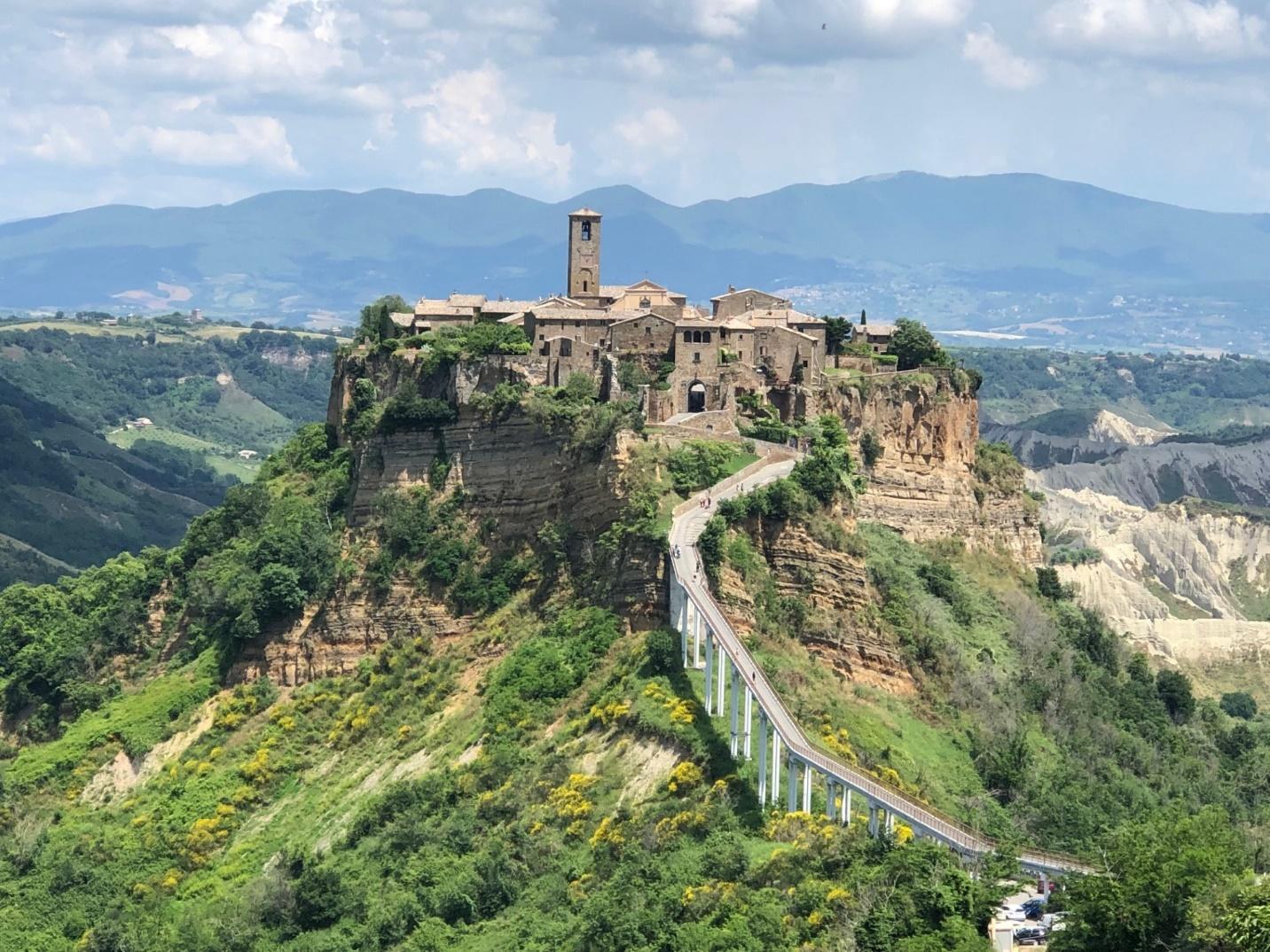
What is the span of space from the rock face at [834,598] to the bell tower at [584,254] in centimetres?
2025

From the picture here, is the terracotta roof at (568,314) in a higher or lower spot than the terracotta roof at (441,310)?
higher

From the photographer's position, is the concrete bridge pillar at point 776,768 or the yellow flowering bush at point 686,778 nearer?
the concrete bridge pillar at point 776,768

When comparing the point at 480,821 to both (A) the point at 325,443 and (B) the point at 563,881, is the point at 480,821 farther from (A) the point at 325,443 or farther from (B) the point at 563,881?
(A) the point at 325,443

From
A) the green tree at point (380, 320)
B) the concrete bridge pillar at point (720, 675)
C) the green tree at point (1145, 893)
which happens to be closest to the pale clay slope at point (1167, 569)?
the green tree at point (380, 320)

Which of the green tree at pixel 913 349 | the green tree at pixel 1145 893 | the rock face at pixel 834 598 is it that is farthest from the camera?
the green tree at pixel 913 349

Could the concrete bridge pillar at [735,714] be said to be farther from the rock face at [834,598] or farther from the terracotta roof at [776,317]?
the terracotta roof at [776,317]

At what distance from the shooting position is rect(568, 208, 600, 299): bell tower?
8000 centimetres

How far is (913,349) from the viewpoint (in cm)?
7994

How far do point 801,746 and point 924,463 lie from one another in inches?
1149

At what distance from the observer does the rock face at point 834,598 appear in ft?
199

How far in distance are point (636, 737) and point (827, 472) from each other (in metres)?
12.3

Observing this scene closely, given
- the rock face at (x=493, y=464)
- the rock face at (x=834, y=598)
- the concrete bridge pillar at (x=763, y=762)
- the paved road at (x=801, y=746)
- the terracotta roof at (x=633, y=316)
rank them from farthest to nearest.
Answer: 1. the terracotta roof at (x=633, y=316)
2. the rock face at (x=493, y=464)
3. the rock face at (x=834, y=598)
4. the concrete bridge pillar at (x=763, y=762)
5. the paved road at (x=801, y=746)

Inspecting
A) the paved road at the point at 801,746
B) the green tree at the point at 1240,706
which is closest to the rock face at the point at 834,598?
the paved road at the point at 801,746

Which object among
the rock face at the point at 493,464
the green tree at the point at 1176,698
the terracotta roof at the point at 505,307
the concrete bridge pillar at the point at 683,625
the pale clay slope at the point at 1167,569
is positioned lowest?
the pale clay slope at the point at 1167,569
